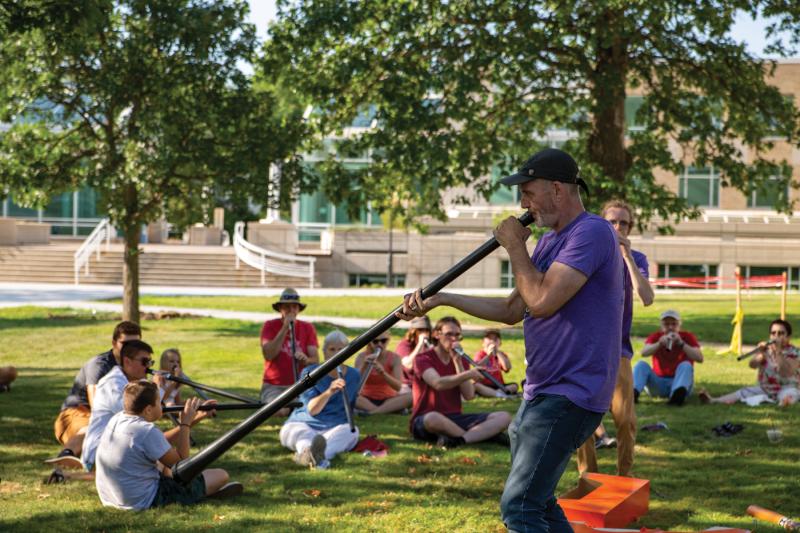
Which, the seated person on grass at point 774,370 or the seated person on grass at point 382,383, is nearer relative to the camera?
the seated person on grass at point 382,383

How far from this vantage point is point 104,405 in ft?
26.2

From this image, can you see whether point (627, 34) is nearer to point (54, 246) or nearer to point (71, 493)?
point (71, 493)

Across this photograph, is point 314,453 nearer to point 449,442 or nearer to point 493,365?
point 449,442

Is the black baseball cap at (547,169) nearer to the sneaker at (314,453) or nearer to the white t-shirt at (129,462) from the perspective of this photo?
the white t-shirt at (129,462)

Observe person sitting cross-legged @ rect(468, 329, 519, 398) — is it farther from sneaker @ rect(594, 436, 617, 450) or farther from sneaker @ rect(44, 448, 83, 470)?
sneaker @ rect(44, 448, 83, 470)

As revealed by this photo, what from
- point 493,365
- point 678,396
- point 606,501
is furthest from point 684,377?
point 606,501

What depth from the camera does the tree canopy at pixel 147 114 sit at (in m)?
17.7

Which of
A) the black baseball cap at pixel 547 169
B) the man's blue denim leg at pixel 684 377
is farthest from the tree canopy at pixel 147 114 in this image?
the black baseball cap at pixel 547 169

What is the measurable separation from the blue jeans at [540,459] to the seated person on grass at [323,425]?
441 cm

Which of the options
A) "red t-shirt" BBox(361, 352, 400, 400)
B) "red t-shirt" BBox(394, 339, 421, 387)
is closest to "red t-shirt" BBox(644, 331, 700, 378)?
"red t-shirt" BBox(394, 339, 421, 387)

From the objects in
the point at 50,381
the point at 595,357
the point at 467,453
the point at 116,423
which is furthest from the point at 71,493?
the point at 50,381

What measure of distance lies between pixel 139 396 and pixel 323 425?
2.55m

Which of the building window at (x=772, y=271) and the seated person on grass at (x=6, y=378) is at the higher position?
the building window at (x=772, y=271)

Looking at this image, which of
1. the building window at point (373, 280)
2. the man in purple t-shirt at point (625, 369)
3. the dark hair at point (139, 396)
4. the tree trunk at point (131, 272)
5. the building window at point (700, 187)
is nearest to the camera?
the dark hair at point (139, 396)
